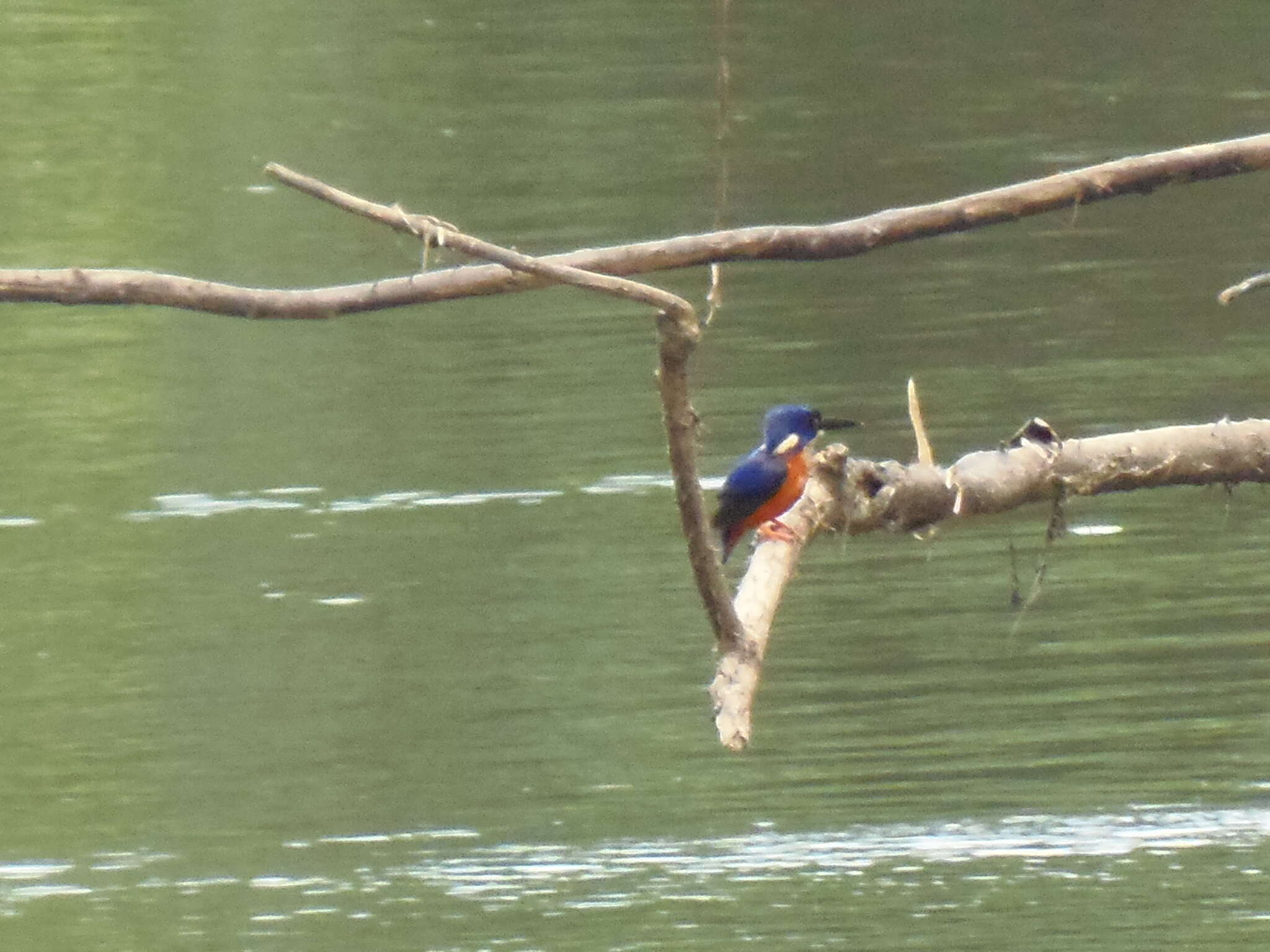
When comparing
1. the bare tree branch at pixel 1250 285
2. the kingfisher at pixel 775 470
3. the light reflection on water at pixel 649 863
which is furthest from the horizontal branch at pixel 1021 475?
the light reflection on water at pixel 649 863

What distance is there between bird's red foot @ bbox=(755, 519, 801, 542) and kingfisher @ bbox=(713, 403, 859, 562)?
785 millimetres

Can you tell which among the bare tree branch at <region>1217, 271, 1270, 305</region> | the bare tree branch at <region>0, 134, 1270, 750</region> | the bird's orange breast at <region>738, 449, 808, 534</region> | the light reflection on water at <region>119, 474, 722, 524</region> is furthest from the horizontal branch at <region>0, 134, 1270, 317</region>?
the light reflection on water at <region>119, 474, 722, 524</region>

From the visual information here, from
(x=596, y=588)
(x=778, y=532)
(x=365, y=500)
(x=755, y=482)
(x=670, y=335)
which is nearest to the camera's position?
(x=670, y=335)

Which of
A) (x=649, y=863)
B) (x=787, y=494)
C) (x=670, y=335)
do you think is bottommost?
(x=649, y=863)

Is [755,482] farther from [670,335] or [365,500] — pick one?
[365,500]

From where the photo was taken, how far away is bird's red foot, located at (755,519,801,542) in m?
3.75

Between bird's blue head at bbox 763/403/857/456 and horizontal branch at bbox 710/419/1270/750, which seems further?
bird's blue head at bbox 763/403/857/456

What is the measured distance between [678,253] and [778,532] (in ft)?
1.83

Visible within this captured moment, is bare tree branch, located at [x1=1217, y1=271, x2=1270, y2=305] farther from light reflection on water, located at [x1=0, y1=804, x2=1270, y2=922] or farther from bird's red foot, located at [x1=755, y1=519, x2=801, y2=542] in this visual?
light reflection on water, located at [x1=0, y1=804, x2=1270, y2=922]

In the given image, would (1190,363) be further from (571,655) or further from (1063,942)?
(1063,942)

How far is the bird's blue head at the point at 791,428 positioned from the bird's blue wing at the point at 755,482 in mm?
26

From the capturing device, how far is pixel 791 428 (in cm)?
484

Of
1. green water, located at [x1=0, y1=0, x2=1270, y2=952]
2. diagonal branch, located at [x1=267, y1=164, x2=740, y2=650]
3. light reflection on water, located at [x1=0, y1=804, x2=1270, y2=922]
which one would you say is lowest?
light reflection on water, located at [x1=0, y1=804, x2=1270, y2=922]

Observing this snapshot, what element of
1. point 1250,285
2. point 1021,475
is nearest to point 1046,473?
point 1021,475
